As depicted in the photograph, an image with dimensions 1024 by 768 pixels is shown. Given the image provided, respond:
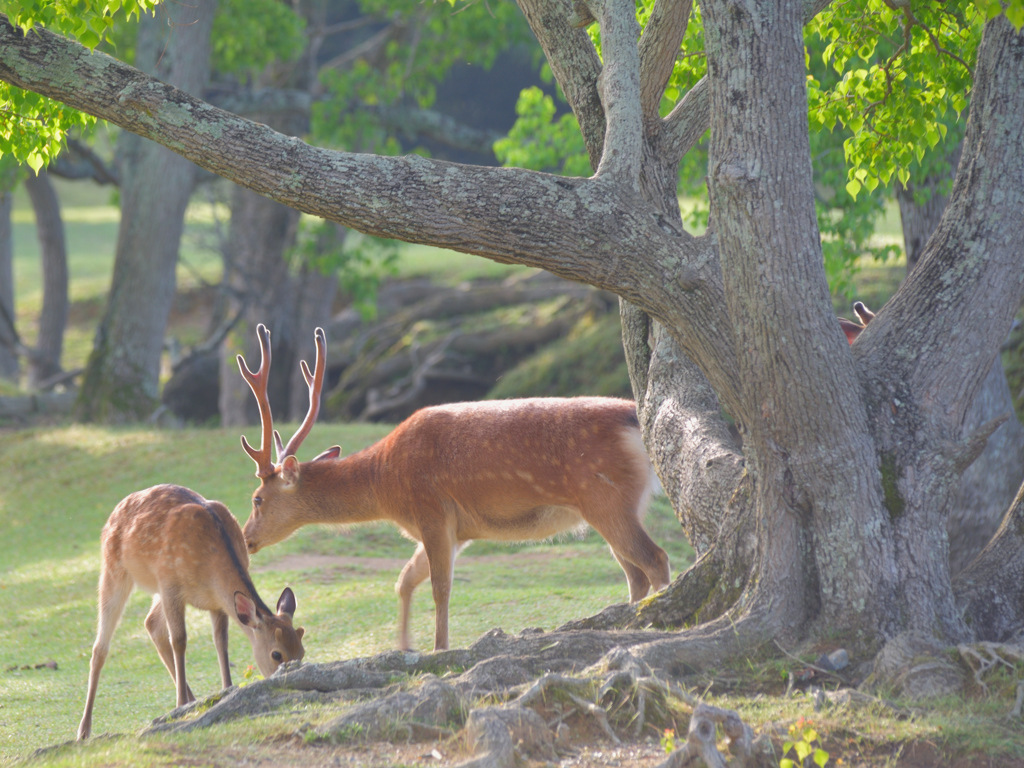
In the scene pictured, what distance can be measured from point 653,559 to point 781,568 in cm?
151

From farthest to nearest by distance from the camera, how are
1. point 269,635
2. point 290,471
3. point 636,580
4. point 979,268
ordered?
1. point 290,471
2. point 636,580
3. point 269,635
4. point 979,268

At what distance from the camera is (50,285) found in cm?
1953

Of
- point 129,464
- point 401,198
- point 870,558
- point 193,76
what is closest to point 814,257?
point 870,558

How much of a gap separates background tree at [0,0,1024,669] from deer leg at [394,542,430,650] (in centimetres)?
240

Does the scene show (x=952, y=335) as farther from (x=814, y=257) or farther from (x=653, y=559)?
(x=653, y=559)

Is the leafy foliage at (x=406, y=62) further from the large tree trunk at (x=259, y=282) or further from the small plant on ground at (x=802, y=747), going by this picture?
the small plant on ground at (x=802, y=747)

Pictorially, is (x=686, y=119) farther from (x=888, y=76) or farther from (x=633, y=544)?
(x=633, y=544)

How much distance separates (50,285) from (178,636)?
16.0 metres

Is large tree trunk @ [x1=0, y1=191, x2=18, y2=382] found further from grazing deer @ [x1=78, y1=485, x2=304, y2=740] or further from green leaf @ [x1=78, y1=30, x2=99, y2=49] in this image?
green leaf @ [x1=78, y1=30, x2=99, y2=49]

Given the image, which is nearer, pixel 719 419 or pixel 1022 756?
pixel 1022 756

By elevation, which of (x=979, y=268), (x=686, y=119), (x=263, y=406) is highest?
(x=686, y=119)

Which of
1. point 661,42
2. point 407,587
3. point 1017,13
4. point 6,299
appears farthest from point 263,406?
point 6,299

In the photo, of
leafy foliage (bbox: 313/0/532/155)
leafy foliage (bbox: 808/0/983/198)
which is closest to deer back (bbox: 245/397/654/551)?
leafy foliage (bbox: 808/0/983/198)

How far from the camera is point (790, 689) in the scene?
158 inches
